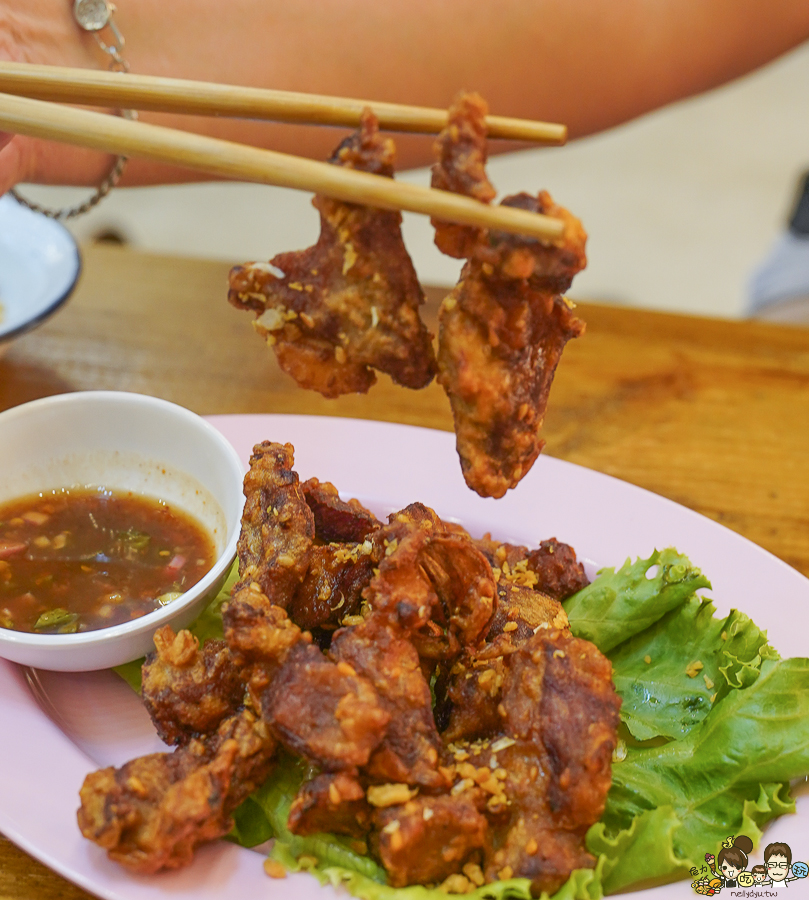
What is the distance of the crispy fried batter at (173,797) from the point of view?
1.79m

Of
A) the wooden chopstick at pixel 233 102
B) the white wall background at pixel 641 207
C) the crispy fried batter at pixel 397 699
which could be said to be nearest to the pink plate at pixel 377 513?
the crispy fried batter at pixel 397 699

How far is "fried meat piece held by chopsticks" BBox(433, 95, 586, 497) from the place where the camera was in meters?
1.67

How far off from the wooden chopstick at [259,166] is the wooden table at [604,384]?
2015mm

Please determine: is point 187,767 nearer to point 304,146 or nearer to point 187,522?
point 187,522

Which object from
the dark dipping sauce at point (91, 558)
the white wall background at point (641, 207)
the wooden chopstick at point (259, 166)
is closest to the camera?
the wooden chopstick at point (259, 166)

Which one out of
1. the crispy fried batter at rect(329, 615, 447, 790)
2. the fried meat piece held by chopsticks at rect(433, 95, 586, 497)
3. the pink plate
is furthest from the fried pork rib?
the fried meat piece held by chopsticks at rect(433, 95, 586, 497)

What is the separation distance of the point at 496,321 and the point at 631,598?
1.09 meters

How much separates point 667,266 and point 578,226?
7.53 m

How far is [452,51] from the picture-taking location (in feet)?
13.8

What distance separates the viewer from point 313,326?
6.25ft

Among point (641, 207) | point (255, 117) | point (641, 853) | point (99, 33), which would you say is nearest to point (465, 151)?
point (255, 117)

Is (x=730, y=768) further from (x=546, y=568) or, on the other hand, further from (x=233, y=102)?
(x=233, y=102)

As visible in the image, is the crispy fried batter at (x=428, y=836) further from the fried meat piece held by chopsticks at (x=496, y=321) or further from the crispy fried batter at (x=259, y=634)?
the fried meat piece held by chopsticks at (x=496, y=321)

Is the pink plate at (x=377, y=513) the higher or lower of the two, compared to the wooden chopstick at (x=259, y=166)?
lower
